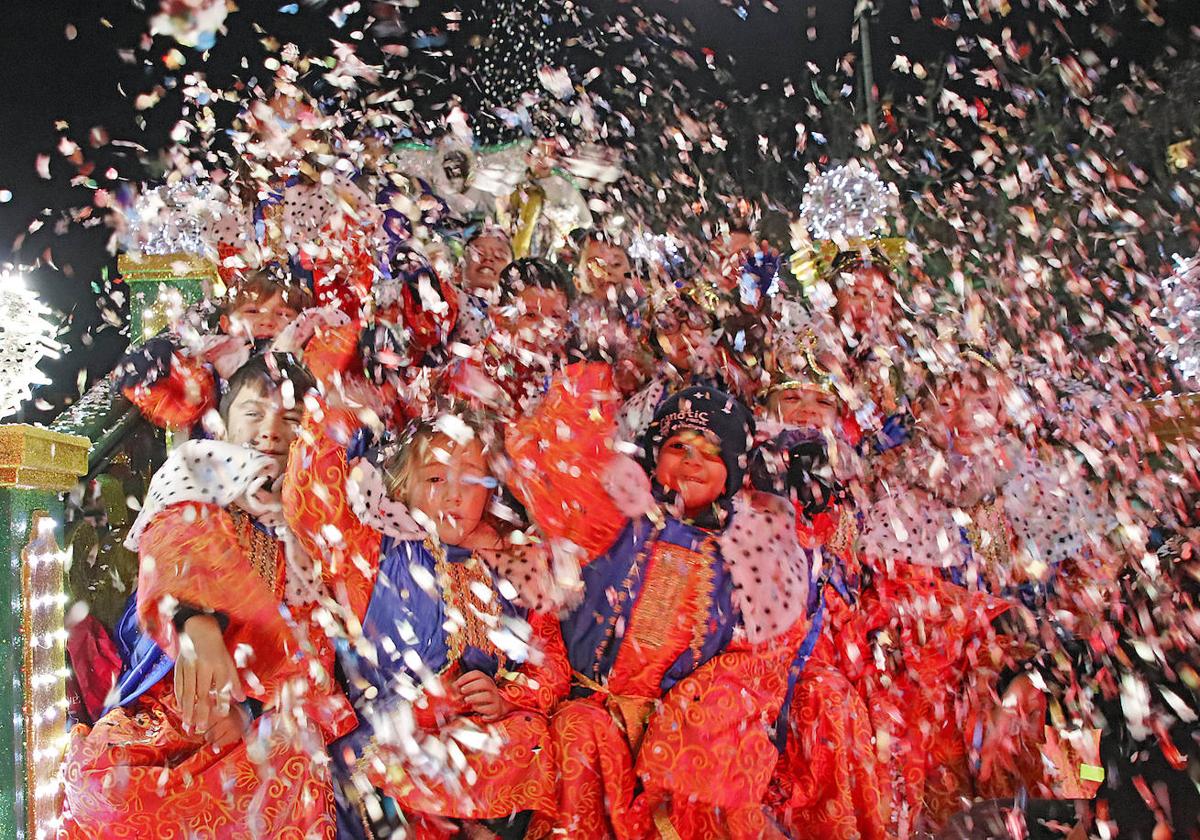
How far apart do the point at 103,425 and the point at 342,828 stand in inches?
70.6

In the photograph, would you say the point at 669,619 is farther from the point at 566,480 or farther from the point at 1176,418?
the point at 1176,418

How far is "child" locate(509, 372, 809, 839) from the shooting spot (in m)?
2.22

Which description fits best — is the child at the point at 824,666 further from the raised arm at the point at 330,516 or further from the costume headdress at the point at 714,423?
the raised arm at the point at 330,516

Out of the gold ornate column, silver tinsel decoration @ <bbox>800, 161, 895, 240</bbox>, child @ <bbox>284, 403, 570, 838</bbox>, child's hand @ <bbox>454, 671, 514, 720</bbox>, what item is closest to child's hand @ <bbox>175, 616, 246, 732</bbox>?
child @ <bbox>284, 403, 570, 838</bbox>

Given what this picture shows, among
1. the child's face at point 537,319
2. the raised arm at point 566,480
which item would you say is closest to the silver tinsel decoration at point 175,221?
the child's face at point 537,319

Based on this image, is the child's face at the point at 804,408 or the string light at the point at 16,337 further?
the child's face at the point at 804,408

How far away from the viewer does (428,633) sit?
2.24 metres

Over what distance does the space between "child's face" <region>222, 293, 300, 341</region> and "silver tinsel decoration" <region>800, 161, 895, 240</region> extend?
127 inches

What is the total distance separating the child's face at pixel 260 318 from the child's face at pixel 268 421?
0.55 m

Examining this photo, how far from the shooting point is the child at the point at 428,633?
215 centimetres

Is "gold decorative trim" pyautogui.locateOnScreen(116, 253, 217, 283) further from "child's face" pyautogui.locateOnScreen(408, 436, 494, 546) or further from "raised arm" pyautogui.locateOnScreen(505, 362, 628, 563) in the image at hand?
"child's face" pyautogui.locateOnScreen(408, 436, 494, 546)

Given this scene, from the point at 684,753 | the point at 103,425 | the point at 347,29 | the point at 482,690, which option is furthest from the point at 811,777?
the point at 347,29

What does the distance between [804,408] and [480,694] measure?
1426 mm

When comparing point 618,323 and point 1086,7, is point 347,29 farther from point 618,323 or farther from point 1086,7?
point 1086,7
